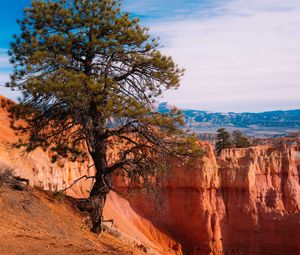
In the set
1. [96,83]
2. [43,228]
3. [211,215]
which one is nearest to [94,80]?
[96,83]

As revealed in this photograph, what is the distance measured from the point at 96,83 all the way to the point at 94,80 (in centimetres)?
49

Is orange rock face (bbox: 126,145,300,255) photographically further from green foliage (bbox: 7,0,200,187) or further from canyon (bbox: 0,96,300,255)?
green foliage (bbox: 7,0,200,187)

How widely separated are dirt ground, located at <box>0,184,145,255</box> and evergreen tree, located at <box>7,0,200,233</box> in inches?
36.8

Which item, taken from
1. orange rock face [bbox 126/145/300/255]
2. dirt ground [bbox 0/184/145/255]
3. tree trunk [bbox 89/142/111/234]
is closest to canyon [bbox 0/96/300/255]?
orange rock face [bbox 126/145/300/255]

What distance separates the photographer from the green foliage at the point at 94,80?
12078 millimetres

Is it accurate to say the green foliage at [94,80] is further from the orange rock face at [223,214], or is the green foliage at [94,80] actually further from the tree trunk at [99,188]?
the orange rock face at [223,214]

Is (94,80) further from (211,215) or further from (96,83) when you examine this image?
(211,215)

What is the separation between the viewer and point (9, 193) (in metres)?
12.7

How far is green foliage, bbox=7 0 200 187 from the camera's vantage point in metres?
12.1

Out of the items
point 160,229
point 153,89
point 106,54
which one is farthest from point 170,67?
point 160,229

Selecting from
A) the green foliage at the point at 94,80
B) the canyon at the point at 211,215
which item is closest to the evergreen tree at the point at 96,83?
the green foliage at the point at 94,80

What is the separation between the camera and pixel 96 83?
11984 millimetres

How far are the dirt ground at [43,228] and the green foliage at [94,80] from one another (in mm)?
1766

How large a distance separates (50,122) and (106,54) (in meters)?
3.06
